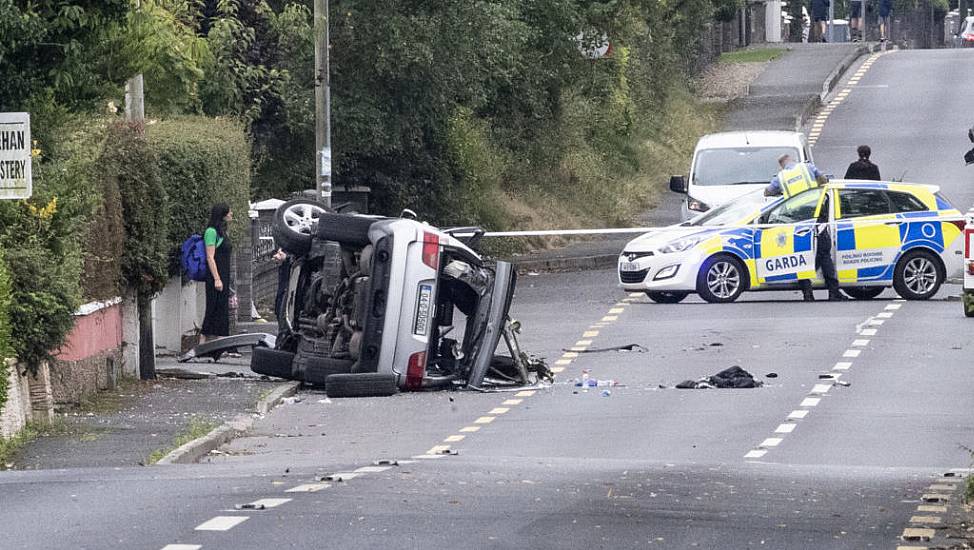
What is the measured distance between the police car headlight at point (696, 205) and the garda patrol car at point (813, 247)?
5.71m

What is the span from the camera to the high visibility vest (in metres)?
26.2

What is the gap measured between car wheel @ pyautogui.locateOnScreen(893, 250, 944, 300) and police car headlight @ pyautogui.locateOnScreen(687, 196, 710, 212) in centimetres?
613

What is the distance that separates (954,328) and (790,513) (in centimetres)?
1264

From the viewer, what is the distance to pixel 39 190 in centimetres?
1736

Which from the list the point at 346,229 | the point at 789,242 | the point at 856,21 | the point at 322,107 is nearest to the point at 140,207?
the point at 346,229

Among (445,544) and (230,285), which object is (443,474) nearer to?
(445,544)

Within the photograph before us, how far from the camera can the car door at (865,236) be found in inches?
1020

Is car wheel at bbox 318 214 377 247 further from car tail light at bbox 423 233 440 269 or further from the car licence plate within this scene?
the car licence plate

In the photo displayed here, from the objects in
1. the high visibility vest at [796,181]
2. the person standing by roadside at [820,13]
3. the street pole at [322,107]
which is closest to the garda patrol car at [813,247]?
the high visibility vest at [796,181]

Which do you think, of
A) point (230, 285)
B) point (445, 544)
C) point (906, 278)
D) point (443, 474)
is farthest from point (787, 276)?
point (445, 544)

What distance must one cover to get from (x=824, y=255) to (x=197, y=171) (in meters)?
7.69

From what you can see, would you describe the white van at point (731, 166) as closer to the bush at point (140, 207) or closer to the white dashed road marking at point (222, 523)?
the bush at point (140, 207)

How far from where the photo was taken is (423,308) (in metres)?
19.7

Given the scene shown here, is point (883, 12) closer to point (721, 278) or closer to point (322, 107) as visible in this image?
point (322, 107)
